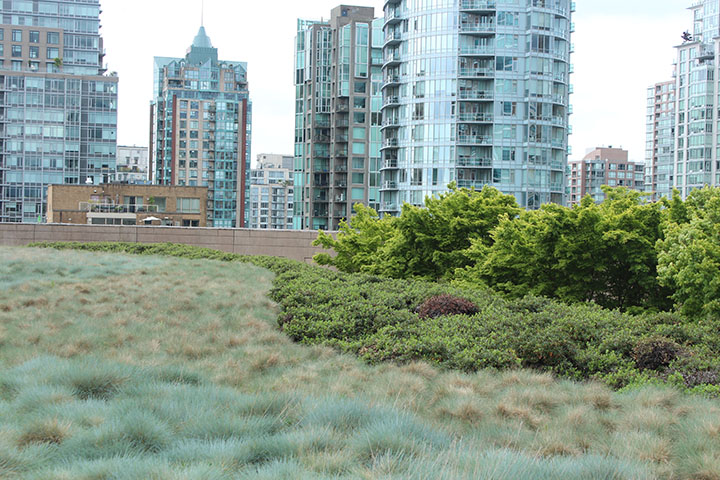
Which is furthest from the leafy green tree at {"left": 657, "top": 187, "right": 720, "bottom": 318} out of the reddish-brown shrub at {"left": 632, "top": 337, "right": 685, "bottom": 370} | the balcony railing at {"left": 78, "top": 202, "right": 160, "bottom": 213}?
the balcony railing at {"left": 78, "top": 202, "right": 160, "bottom": 213}

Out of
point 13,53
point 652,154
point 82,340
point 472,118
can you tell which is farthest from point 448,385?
point 652,154

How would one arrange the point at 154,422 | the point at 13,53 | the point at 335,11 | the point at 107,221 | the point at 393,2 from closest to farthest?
the point at 154,422
the point at 393,2
the point at 107,221
the point at 335,11
the point at 13,53

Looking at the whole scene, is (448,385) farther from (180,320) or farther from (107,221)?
(107,221)

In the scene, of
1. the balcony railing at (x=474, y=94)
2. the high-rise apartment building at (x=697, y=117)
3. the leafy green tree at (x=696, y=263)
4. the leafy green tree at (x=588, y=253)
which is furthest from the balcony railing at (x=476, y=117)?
the high-rise apartment building at (x=697, y=117)

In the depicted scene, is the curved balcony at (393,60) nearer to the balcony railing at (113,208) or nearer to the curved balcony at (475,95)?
the curved balcony at (475,95)

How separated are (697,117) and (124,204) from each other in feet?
306

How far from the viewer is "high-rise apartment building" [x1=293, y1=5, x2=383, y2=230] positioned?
92.6m

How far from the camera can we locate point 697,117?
4724 inches

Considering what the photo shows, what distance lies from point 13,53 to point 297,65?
2304 inches

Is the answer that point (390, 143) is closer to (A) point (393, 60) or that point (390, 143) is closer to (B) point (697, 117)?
(A) point (393, 60)

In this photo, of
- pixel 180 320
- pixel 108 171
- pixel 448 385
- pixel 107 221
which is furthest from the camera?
pixel 108 171

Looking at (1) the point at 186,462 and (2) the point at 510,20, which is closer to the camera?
(1) the point at 186,462

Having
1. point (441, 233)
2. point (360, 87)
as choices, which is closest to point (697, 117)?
point (360, 87)

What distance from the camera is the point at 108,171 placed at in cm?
11331
